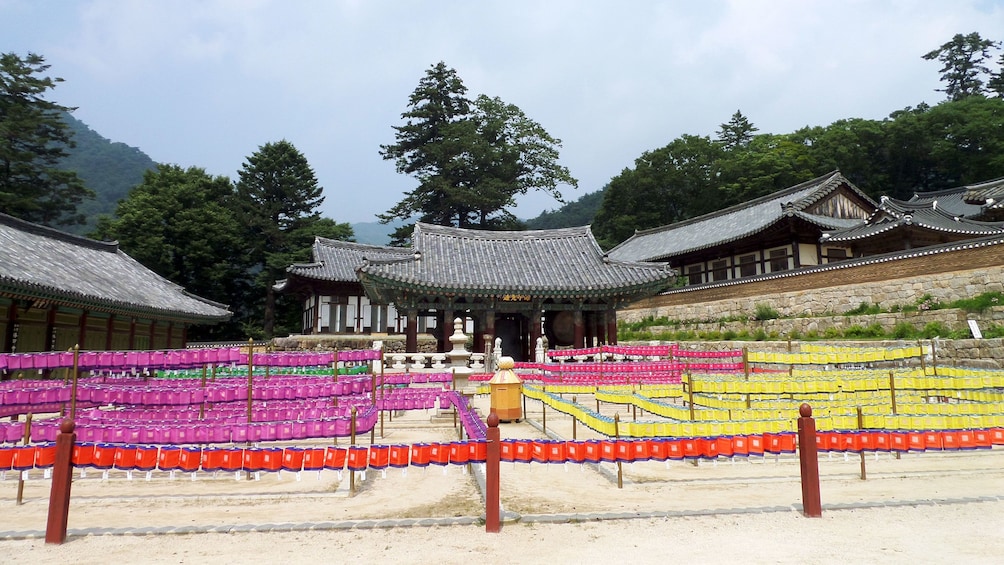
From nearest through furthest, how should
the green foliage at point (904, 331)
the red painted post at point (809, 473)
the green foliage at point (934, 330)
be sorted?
the red painted post at point (809, 473) < the green foliage at point (934, 330) < the green foliage at point (904, 331)

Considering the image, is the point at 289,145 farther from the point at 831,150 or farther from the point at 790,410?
the point at 831,150

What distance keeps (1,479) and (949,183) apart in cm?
5905

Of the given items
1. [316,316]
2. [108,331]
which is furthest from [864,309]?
[108,331]

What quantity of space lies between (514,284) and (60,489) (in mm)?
14833

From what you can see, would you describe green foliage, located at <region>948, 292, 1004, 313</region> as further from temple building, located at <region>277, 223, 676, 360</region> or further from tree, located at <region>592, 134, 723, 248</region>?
tree, located at <region>592, 134, 723, 248</region>

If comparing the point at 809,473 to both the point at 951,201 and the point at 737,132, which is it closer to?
the point at 951,201

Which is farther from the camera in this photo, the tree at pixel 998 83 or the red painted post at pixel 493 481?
the tree at pixel 998 83

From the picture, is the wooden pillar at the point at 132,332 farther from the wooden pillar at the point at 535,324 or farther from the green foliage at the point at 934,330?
the green foliage at the point at 934,330

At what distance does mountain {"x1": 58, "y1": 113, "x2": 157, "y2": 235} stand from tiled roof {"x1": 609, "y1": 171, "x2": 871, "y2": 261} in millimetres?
66737

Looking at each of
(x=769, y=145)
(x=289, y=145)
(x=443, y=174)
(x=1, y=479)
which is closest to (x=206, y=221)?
(x=289, y=145)

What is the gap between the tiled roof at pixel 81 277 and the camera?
47.8ft

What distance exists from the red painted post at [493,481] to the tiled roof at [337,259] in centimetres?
2124

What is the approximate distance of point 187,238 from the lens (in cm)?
3512

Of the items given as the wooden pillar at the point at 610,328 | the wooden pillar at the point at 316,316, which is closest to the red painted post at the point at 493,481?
the wooden pillar at the point at 610,328
